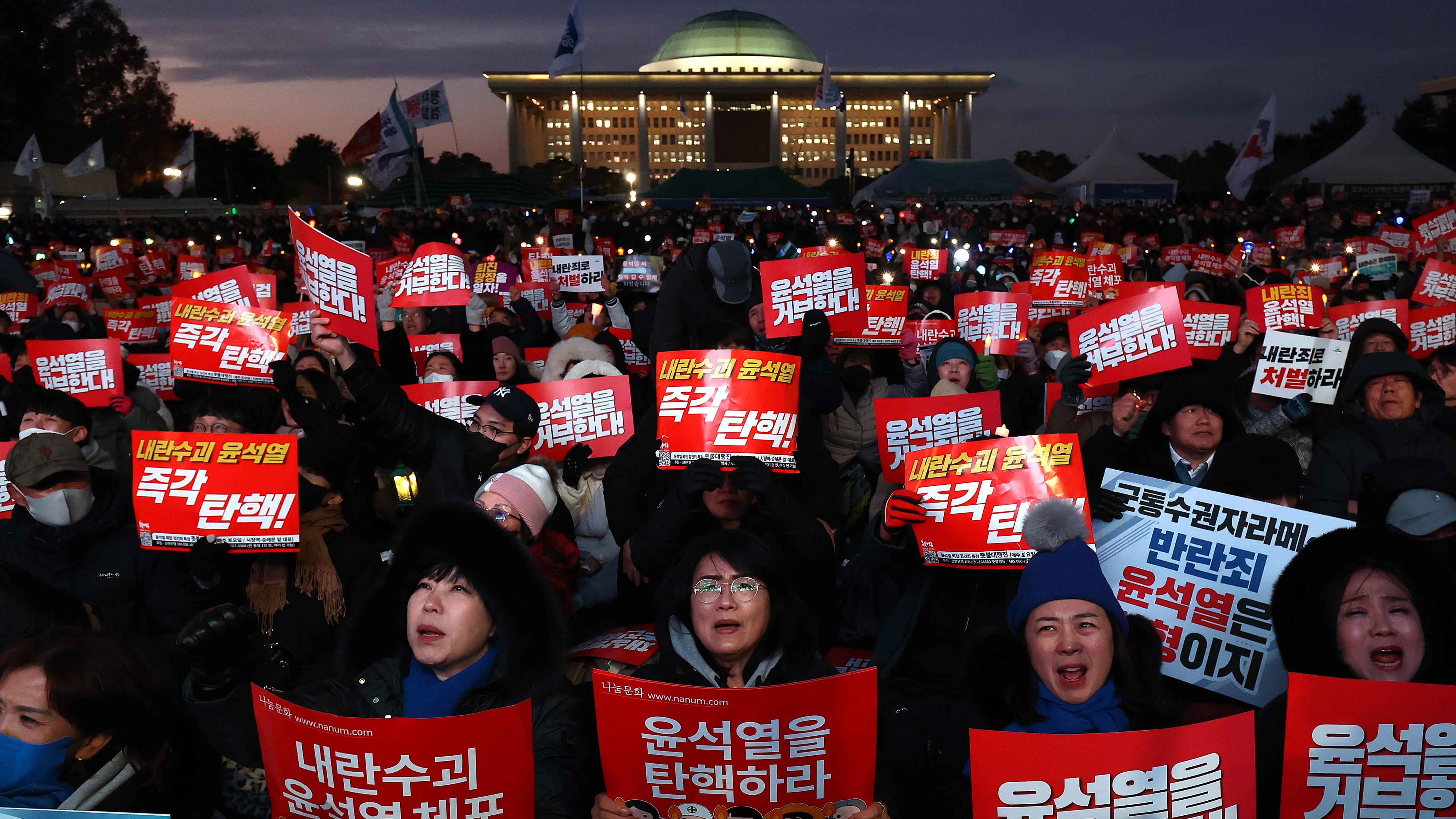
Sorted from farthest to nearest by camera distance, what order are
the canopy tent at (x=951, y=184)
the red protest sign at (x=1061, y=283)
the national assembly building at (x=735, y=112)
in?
the national assembly building at (x=735, y=112)
the canopy tent at (x=951, y=184)
the red protest sign at (x=1061, y=283)

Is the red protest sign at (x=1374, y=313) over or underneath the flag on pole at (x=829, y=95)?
underneath

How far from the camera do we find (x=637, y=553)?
3539 millimetres

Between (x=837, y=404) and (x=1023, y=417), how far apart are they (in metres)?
2.30

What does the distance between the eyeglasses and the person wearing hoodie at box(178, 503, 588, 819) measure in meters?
0.35

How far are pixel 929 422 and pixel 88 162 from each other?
24820 mm

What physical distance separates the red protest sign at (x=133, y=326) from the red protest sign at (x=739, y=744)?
26.7 ft

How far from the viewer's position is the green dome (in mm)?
100062

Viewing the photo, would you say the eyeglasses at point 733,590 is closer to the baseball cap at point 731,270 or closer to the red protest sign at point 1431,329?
the baseball cap at point 731,270

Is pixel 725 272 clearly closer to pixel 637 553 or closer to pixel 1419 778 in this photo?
pixel 637 553

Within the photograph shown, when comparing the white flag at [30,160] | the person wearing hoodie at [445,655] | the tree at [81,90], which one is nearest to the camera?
the person wearing hoodie at [445,655]

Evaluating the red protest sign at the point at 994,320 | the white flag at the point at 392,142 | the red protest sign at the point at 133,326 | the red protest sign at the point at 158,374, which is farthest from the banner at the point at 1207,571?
the white flag at the point at 392,142

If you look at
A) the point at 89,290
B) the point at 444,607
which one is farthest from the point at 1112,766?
the point at 89,290

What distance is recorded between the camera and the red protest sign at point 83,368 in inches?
256

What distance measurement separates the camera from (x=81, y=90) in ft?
165
